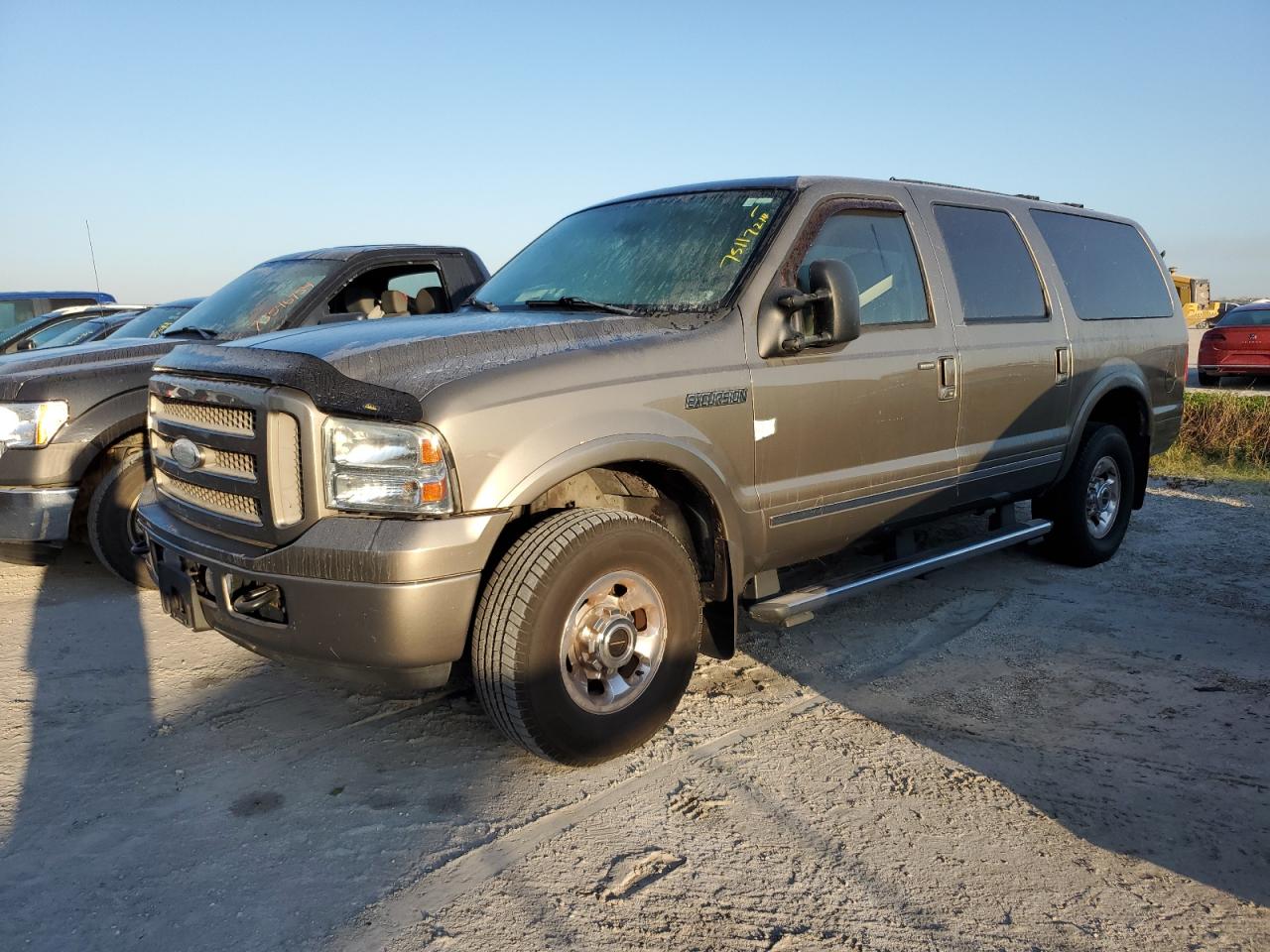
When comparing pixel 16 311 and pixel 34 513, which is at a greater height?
pixel 16 311

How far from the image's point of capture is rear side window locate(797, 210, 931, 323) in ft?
13.6

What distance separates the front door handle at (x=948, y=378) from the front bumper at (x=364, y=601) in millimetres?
2329

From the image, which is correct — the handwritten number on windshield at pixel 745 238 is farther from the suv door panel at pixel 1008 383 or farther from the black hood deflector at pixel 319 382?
the black hood deflector at pixel 319 382

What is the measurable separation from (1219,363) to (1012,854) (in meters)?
16.3

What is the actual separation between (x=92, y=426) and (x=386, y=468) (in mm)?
3171

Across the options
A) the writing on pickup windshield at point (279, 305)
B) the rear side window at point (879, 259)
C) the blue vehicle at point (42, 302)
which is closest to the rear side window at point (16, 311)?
the blue vehicle at point (42, 302)

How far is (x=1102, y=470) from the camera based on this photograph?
5.81m

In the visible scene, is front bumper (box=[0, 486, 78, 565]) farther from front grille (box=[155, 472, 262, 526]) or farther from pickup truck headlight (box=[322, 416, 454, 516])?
pickup truck headlight (box=[322, 416, 454, 516])

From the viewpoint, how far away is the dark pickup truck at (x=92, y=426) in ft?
16.7

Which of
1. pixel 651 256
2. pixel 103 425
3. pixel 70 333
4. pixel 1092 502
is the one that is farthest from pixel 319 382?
pixel 70 333

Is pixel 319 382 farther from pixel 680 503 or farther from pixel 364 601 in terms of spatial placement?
pixel 680 503

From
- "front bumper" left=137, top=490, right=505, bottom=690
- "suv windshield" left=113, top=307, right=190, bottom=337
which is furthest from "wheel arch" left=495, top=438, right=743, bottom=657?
"suv windshield" left=113, top=307, right=190, bottom=337

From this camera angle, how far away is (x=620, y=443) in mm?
3207

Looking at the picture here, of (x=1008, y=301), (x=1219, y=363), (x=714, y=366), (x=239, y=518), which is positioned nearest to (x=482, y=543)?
(x=239, y=518)
